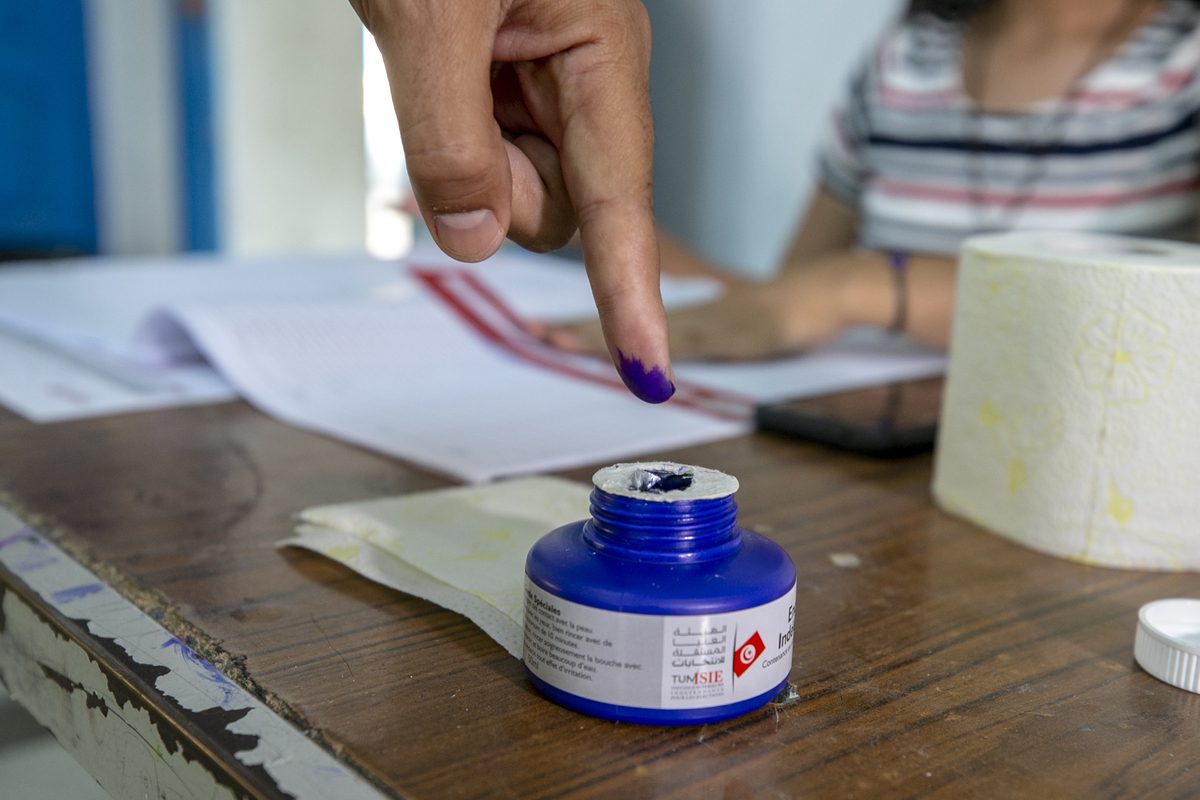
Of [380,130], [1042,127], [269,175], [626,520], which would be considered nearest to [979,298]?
[626,520]

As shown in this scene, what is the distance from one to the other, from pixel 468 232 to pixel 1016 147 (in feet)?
3.57

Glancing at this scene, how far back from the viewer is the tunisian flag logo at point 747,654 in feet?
1.21

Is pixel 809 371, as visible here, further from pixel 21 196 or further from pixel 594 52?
pixel 21 196

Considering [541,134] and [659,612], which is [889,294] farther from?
[659,612]

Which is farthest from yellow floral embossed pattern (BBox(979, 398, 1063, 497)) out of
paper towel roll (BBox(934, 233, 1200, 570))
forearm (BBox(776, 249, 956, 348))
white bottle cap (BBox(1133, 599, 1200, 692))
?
forearm (BBox(776, 249, 956, 348))

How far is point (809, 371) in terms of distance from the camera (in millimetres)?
1002

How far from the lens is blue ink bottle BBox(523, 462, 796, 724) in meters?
0.36

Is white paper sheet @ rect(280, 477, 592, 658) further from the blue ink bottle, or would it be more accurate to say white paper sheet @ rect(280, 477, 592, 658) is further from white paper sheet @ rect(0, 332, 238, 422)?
white paper sheet @ rect(0, 332, 238, 422)

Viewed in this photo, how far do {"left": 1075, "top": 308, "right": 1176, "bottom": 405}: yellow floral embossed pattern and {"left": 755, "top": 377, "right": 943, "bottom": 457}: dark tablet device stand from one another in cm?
20

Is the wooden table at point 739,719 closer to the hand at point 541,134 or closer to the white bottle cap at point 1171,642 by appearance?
the white bottle cap at point 1171,642

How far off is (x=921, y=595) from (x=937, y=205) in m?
1.00

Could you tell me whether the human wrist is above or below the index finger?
below

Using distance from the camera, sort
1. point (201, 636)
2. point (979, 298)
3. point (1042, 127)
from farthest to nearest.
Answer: point (1042, 127) < point (979, 298) < point (201, 636)

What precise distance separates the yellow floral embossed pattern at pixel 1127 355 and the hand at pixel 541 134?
0.75ft
